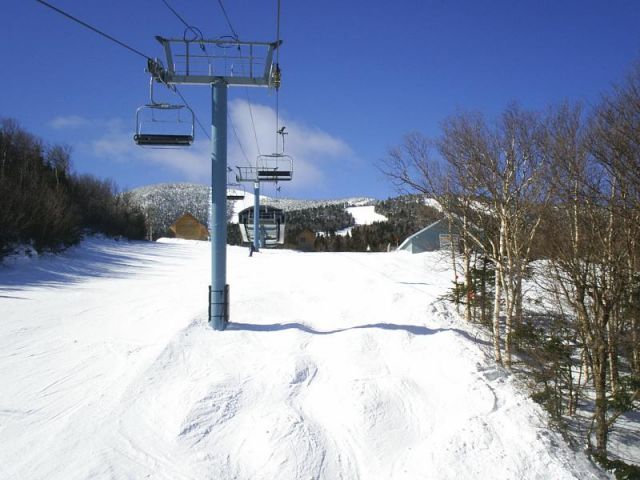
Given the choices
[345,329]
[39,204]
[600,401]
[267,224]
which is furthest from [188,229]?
[600,401]

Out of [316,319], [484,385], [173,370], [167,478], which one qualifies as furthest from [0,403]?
[484,385]

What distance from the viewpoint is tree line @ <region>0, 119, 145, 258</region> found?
61.3 ft

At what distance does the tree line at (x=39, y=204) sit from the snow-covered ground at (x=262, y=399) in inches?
396

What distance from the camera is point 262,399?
20.5 feet

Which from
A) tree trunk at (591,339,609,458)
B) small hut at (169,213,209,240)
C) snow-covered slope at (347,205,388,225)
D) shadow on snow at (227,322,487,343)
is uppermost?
snow-covered slope at (347,205,388,225)

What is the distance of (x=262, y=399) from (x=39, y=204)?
64.0 feet

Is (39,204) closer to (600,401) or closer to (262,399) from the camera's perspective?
(262,399)

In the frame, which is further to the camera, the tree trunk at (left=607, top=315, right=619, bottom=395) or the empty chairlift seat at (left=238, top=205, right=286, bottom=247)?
the empty chairlift seat at (left=238, top=205, right=286, bottom=247)

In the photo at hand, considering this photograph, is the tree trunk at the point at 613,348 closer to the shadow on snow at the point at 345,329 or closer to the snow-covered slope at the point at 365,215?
the shadow on snow at the point at 345,329

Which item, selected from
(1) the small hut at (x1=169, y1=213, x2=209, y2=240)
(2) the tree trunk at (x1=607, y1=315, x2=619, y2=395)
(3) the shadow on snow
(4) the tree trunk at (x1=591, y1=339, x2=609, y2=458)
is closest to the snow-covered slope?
(1) the small hut at (x1=169, y1=213, x2=209, y2=240)

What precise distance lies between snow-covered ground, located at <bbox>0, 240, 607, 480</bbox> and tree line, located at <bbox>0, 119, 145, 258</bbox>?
33.0 feet

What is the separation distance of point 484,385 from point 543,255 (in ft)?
9.26

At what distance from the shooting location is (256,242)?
3200 centimetres

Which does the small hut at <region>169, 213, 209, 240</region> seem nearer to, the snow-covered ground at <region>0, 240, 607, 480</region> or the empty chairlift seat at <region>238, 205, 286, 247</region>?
the empty chairlift seat at <region>238, 205, 286, 247</region>
